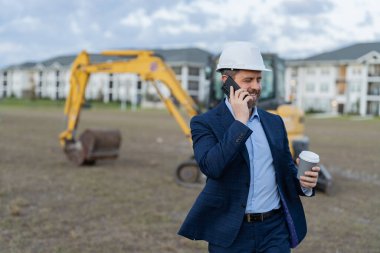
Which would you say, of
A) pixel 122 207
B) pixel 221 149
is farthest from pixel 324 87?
pixel 221 149

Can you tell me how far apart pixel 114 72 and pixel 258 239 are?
9.79m

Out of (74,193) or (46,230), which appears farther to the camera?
(74,193)

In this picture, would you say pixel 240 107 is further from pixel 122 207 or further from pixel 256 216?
pixel 122 207

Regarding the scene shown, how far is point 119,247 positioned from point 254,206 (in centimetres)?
356

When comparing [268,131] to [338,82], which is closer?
[268,131]

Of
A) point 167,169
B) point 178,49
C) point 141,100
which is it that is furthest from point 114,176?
point 178,49

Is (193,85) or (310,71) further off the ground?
(310,71)

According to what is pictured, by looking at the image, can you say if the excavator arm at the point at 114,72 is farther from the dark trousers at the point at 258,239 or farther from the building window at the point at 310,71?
the building window at the point at 310,71

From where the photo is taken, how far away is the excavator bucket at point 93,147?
12.6 m

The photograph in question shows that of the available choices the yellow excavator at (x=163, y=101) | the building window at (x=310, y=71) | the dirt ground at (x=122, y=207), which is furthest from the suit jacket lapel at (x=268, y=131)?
the building window at (x=310, y=71)

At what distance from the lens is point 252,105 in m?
2.88

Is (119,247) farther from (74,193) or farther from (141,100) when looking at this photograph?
(141,100)

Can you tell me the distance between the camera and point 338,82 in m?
74.2

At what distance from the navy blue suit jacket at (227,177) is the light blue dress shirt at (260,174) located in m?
0.03
